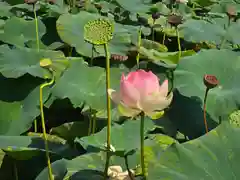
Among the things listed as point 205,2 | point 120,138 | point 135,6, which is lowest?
point 205,2

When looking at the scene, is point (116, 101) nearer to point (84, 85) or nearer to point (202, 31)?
point (84, 85)

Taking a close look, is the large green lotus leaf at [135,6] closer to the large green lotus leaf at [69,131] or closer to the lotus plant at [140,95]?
the large green lotus leaf at [69,131]

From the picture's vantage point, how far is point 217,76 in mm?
1402

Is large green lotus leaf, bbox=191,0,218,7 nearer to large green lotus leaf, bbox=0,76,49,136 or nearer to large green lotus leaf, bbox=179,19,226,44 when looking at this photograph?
large green lotus leaf, bbox=179,19,226,44

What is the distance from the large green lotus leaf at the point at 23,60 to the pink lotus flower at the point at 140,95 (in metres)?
0.62

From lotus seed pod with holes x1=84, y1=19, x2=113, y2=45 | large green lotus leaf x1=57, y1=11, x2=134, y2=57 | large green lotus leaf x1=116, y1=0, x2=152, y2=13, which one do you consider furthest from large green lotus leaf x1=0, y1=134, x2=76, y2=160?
large green lotus leaf x1=116, y1=0, x2=152, y2=13

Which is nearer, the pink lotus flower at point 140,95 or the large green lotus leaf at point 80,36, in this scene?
the pink lotus flower at point 140,95

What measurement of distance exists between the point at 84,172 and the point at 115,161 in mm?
109

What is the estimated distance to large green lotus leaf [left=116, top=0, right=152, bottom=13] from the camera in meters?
2.18

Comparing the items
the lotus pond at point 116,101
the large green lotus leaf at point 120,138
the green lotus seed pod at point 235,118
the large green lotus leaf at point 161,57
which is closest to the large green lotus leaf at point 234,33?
the lotus pond at point 116,101

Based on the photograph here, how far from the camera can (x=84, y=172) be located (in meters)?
0.97

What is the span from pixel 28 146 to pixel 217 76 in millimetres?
561

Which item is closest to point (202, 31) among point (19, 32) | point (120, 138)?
point (19, 32)

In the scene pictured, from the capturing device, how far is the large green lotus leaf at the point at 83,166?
968mm
